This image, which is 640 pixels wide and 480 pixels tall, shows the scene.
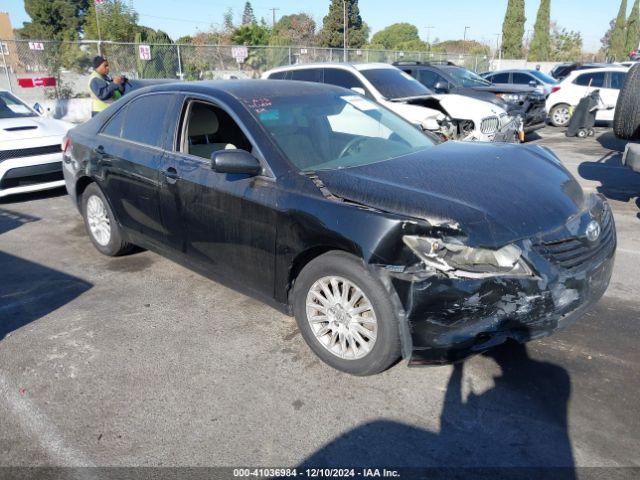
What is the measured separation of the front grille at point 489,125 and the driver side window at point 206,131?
18.5 feet

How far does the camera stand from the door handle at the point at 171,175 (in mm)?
3898

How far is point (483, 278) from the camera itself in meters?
2.62

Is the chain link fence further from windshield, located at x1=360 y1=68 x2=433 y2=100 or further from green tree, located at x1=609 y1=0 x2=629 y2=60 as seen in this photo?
green tree, located at x1=609 y1=0 x2=629 y2=60

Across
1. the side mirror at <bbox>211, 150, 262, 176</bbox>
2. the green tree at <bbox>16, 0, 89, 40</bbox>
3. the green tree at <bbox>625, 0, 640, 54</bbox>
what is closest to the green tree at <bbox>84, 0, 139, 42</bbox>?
the side mirror at <bbox>211, 150, 262, 176</bbox>

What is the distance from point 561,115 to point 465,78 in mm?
3544

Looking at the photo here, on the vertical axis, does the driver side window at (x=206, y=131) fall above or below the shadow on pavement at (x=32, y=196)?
Result: above

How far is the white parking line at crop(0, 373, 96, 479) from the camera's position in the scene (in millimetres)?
2512

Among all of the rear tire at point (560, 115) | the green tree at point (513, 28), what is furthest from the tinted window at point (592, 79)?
the green tree at point (513, 28)

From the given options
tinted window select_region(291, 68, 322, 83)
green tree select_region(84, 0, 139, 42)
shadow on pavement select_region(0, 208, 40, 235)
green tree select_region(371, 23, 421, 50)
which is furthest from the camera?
green tree select_region(371, 23, 421, 50)

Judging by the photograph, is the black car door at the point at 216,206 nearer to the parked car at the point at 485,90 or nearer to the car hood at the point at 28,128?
the car hood at the point at 28,128

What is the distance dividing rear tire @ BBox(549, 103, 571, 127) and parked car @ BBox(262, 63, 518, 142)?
5.93 metres

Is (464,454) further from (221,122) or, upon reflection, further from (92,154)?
(92,154)

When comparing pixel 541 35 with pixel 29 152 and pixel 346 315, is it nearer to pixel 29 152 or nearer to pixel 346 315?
pixel 29 152

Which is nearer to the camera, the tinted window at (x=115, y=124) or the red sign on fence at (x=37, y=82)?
the tinted window at (x=115, y=124)
